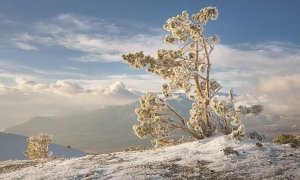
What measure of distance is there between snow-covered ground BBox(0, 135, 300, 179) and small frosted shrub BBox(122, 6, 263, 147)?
3208mm

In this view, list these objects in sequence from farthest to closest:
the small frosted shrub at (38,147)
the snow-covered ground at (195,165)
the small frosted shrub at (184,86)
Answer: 1. the small frosted shrub at (38,147)
2. the small frosted shrub at (184,86)
3. the snow-covered ground at (195,165)

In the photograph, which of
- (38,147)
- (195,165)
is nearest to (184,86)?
(195,165)

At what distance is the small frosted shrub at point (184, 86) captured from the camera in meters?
35.0

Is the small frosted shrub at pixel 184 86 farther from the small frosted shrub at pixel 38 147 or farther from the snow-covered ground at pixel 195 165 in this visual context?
the small frosted shrub at pixel 38 147

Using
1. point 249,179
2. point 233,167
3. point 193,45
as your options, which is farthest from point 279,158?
point 193,45

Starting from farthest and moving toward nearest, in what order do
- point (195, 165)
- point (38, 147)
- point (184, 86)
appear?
point (38, 147), point (184, 86), point (195, 165)

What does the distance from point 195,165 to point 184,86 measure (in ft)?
34.7

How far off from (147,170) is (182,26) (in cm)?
1387

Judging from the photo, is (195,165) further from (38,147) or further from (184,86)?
(38,147)

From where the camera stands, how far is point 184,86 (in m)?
36.2

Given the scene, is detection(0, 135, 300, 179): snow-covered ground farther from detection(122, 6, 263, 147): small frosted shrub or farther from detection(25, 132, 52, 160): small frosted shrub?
detection(25, 132, 52, 160): small frosted shrub

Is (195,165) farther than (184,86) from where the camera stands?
No

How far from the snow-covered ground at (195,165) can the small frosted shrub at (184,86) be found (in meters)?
3.21

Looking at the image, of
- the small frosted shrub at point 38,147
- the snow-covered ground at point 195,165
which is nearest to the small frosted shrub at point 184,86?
the snow-covered ground at point 195,165
